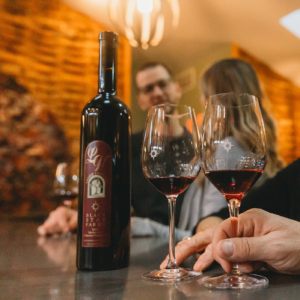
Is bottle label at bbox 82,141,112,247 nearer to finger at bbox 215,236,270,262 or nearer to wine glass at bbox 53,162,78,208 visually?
finger at bbox 215,236,270,262

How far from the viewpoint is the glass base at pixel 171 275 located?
1.47ft

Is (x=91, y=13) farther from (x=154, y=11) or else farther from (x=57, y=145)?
(x=154, y=11)

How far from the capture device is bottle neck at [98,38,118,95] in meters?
0.58

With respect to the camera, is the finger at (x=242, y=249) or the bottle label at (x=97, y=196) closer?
the finger at (x=242, y=249)

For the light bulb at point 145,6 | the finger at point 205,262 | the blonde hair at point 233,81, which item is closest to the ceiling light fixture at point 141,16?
the light bulb at point 145,6

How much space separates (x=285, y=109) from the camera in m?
2.38

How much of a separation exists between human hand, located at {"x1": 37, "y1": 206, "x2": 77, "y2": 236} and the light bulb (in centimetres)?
120

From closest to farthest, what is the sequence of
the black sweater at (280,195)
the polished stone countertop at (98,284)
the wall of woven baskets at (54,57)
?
the polished stone countertop at (98,284)
the black sweater at (280,195)
the wall of woven baskets at (54,57)

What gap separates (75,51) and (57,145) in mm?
1031

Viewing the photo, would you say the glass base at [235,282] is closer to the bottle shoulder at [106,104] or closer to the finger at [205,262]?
the finger at [205,262]

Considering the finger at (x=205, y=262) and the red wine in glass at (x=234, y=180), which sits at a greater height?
the red wine in glass at (x=234, y=180)

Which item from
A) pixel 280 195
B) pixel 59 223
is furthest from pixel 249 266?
pixel 59 223

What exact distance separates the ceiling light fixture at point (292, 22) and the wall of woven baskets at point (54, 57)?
151cm

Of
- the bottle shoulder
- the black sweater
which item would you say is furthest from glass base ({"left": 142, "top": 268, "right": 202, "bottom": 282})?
the black sweater
